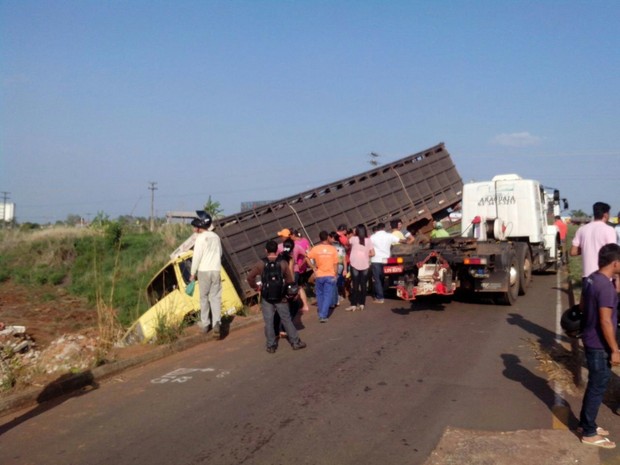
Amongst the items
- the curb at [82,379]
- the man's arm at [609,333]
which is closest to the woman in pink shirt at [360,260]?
the curb at [82,379]

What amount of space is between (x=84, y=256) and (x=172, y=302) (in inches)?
608

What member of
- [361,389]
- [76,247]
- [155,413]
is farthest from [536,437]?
[76,247]

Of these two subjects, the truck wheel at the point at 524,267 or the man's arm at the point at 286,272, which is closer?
the man's arm at the point at 286,272

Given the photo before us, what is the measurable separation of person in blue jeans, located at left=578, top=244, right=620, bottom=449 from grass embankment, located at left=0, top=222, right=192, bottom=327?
16.2 metres

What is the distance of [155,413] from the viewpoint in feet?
18.4

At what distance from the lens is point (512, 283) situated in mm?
11828

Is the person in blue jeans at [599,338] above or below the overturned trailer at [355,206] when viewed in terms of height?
below

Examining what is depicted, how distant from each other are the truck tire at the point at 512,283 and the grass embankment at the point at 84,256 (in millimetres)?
12172

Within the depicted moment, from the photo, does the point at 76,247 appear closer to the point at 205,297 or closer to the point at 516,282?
the point at 205,297

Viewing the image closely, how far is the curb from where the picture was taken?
597cm

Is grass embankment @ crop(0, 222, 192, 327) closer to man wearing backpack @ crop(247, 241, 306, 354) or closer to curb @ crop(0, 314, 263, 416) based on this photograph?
curb @ crop(0, 314, 263, 416)

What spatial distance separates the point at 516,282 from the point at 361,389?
7178 millimetres

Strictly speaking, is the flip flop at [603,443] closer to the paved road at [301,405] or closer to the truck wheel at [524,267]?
the paved road at [301,405]

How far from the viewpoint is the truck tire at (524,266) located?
12.6m
